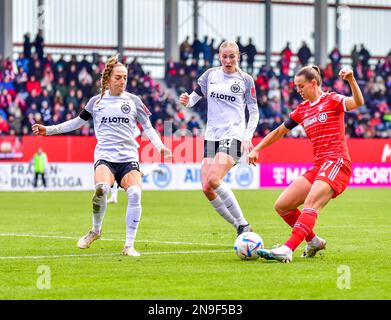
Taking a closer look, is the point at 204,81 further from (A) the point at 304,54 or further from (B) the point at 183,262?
(A) the point at 304,54

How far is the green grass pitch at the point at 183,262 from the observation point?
352 inches

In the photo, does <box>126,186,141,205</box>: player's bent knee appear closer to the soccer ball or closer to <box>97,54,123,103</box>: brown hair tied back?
<box>97,54,123,103</box>: brown hair tied back

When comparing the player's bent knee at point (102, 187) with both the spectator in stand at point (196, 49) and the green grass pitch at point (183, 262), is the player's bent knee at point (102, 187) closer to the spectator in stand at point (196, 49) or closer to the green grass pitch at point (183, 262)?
the green grass pitch at point (183, 262)

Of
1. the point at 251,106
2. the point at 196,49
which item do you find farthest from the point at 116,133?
the point at 196,49

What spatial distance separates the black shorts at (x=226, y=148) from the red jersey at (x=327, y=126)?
7.23ft

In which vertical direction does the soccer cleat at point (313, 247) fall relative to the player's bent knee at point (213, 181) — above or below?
below

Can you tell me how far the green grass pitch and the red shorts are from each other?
83 centimetres

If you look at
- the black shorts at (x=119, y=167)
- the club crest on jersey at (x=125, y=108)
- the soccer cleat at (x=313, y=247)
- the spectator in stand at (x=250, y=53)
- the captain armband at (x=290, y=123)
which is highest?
the spectator in stand at (x=250, y=53)

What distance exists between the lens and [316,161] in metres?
11.8

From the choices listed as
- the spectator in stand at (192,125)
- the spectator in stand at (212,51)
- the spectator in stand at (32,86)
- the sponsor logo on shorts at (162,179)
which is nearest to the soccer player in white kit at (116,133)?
the sponsor logo on shorts at (162,179)

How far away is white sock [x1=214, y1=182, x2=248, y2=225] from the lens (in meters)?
13.6

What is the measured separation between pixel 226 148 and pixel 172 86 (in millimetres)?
29099

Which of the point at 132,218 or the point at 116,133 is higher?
the point at 116,133

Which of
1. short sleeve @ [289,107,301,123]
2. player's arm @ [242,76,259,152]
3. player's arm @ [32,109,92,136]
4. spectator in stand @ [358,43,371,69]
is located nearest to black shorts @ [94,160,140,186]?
player's arm @ [32,109,92,136]
